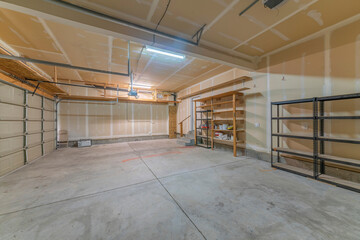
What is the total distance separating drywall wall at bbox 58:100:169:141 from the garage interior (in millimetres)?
1989

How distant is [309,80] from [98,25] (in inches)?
197

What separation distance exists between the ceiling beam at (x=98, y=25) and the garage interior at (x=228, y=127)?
0.07ft

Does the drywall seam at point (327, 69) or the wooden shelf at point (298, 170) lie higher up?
the drywall seam at point (327, 69)

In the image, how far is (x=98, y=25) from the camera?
243 centimetres

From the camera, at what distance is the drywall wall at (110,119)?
7.09 metres

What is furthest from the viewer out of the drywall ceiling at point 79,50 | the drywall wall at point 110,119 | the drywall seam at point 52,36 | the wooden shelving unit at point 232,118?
the drywall wall at point 110,119

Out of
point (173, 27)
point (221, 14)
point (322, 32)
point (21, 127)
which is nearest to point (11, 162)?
point (21, 127)

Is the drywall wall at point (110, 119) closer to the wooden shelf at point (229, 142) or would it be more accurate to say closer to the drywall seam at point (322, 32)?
the wooden shelf at point (229, 142)

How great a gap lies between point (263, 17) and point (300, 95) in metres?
2.27

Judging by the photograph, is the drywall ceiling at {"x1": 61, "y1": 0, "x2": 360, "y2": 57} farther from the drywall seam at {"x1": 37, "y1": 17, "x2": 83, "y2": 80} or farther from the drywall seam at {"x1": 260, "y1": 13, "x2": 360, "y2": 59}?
the drywall seam at {"x1": 37, "y1": 17, "x2": 83, "y2": 80}

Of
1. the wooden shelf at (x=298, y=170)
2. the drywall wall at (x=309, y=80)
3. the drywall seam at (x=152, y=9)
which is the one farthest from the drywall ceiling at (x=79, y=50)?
the wooden shelf at (x=298, y=170)

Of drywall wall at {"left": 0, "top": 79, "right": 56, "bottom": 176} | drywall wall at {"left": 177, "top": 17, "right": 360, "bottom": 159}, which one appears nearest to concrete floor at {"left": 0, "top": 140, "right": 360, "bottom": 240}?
drywall wall at {"left": 0, "top": 79, "right": 56, "bottom": 176}

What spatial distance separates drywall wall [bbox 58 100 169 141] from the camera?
709 centimetres

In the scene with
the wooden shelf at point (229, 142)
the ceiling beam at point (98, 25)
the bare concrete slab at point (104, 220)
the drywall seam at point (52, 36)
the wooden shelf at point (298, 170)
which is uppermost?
the drywall seam at point (52, 36)
